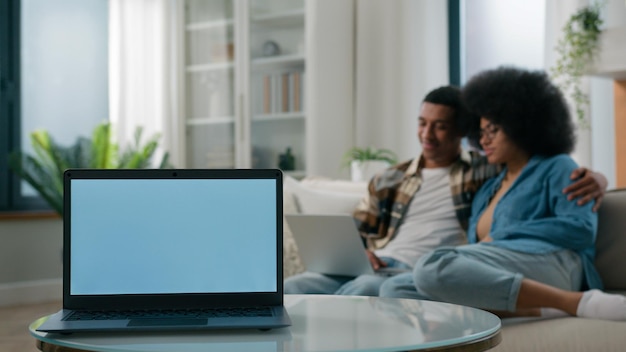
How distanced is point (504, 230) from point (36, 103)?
3.79m

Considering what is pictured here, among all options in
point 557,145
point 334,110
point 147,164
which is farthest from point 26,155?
point 557,145

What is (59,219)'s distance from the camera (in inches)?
206

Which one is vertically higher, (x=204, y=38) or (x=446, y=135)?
(x=204, y=38)

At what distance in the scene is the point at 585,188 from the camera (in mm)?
2246

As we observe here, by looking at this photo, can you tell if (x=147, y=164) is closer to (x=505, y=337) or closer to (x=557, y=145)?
(x=557, y=145)

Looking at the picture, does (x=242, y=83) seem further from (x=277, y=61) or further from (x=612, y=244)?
(x=612, y=244)

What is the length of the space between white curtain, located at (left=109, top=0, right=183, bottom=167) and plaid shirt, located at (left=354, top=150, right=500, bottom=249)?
9.65ft

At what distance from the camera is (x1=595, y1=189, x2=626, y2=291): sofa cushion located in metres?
2.30

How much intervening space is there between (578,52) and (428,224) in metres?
1.35

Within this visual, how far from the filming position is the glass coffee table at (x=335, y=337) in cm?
108

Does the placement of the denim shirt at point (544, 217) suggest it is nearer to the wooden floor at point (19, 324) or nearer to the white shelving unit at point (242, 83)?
the wooden floor at point (19, 324)

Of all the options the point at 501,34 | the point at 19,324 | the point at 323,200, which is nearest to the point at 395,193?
the point at 323,200

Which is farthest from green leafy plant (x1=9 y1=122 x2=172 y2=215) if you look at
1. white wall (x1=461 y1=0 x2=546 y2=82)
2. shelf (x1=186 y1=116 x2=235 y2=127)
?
white wall (x1=461 y1=0 x2=546 y2=82)

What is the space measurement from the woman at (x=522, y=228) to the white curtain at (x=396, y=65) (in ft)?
6.82
